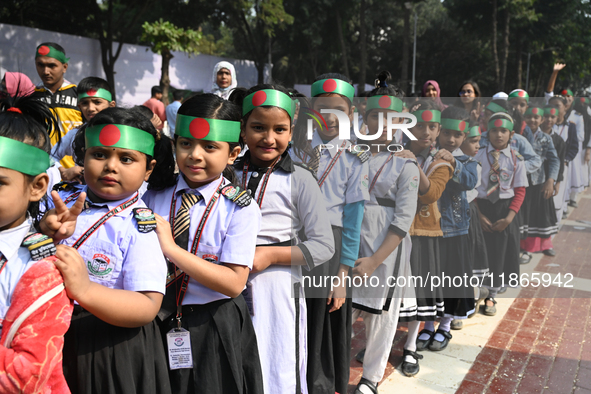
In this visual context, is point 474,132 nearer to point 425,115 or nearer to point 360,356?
point 425,115

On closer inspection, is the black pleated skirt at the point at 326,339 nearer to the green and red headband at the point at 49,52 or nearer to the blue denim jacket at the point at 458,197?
the blue denim jacket at the point at 458,197

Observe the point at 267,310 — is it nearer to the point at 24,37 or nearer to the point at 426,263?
the point at 426,263

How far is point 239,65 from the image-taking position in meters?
20.9

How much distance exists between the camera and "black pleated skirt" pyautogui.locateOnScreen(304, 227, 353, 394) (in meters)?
2.57

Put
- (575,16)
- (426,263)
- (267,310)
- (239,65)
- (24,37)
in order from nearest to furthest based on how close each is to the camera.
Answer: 1. (267,310)
2. (426,263)
3. (24,37)
4. (239,65)
5. (575,16)

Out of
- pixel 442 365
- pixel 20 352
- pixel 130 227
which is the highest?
pixel 130 227

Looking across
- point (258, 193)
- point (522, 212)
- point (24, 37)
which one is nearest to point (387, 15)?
point (24, 37)

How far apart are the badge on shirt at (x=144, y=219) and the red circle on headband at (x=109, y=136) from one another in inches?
9.6

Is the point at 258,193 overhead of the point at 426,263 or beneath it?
overhead

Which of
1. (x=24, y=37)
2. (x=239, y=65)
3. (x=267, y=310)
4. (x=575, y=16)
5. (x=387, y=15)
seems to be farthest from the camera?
(x=387, y=15)

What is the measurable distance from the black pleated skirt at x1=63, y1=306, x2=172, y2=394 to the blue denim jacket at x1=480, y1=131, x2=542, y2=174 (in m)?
3.24

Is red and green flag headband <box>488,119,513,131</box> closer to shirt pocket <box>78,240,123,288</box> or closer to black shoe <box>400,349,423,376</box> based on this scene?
black shoe <box>400,349,423,376</box>

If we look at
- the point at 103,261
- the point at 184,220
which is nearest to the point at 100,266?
the point at 103,261

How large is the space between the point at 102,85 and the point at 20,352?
2.58 metres
